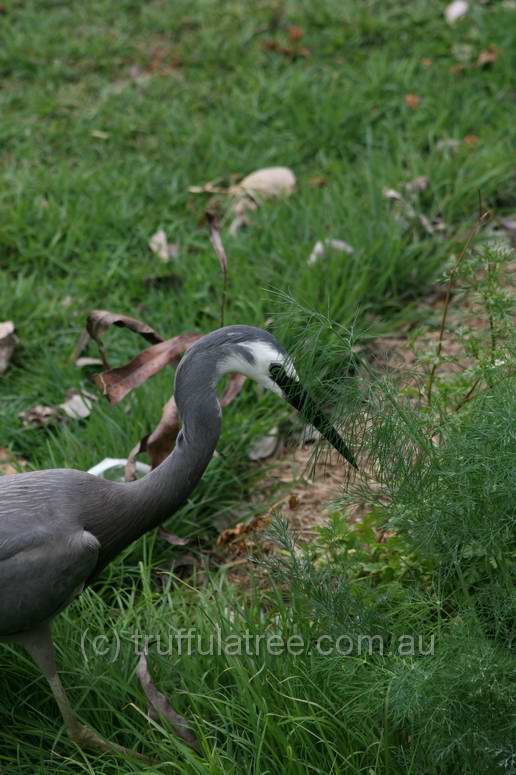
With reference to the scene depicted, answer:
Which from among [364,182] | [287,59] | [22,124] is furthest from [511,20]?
[22,124]

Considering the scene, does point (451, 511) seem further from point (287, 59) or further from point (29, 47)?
point (29, 47)

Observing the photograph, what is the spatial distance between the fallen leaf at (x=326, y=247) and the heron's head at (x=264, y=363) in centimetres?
152

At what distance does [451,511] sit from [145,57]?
4.63 m

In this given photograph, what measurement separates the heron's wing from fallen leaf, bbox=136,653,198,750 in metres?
0.27

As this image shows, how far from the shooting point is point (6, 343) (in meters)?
4.07

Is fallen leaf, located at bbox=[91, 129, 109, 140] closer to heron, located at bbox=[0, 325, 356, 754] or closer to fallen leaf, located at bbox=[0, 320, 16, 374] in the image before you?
fallen leaf, located at bbox=[0, 320, 16, 374]

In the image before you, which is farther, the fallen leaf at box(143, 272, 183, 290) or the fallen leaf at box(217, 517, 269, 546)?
the fallen leaf at box(143, 272, 183, 290)

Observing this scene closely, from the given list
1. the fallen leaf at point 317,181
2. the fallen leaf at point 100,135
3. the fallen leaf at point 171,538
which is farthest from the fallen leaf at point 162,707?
the fallen leaf at point 100,135

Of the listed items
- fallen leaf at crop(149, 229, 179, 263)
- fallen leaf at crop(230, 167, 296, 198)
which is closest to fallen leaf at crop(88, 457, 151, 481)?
fallen leaf at crop(149, 229, 179, 263)

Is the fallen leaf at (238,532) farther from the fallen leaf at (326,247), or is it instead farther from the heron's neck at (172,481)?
the fallen leaf at (326,247)

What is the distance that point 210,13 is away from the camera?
252 inches

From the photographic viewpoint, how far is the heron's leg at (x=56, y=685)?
262 cm

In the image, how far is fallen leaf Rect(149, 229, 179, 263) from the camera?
459 centimetres

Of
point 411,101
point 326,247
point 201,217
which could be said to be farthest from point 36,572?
point 411,101
